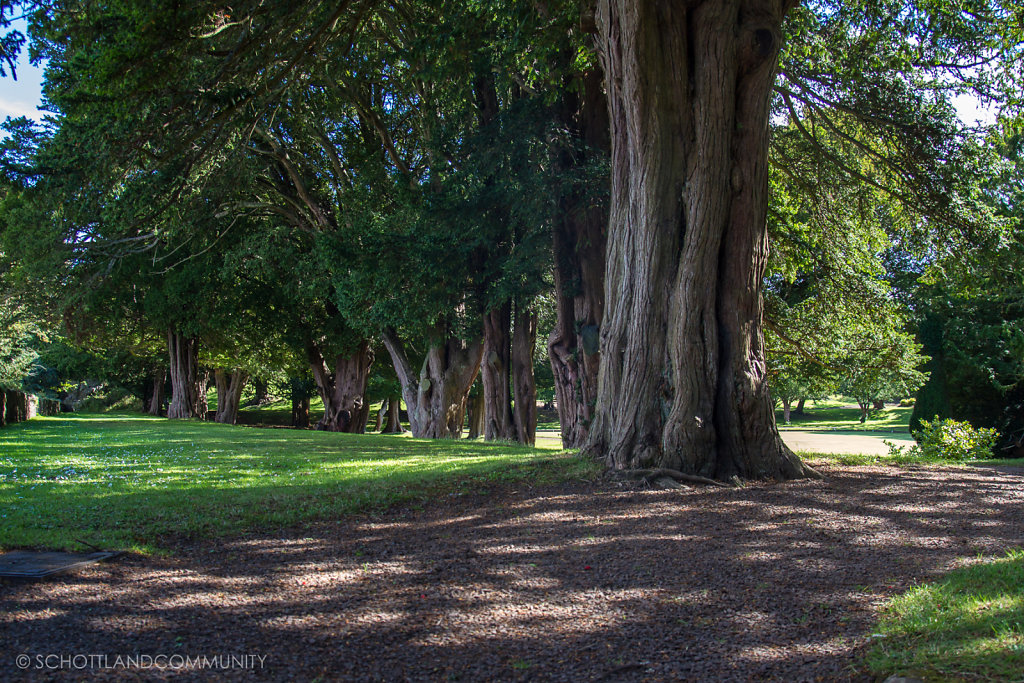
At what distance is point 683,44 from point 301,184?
15609 mm

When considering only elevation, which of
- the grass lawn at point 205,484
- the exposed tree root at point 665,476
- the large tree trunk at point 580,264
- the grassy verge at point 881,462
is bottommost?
the grass lawn at point 205,484

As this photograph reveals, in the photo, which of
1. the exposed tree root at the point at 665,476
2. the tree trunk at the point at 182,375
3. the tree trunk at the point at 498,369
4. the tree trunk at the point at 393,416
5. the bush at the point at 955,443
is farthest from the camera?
the tree trunk at the point at 393,416

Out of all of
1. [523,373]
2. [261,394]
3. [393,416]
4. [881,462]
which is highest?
[523,373]

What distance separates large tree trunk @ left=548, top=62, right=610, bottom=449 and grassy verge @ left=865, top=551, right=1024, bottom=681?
9.18 metres

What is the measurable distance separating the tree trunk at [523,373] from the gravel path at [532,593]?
1189cm

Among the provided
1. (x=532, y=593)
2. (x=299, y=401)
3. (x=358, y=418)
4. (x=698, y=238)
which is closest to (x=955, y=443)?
(x=698, y=238)

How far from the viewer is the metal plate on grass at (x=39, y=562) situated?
4.60 m

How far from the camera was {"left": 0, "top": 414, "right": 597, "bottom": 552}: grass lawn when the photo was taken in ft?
20.0

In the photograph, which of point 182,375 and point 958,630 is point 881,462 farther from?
point 182,375

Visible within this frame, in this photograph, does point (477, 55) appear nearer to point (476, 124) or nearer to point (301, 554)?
point (476, 124)

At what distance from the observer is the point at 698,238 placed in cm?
792

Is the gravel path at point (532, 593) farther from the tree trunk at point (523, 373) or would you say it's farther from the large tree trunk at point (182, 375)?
the large tree trunk at point (182, 375)

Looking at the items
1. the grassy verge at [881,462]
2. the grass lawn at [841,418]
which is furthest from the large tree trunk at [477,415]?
the grass lawn at [841,418]

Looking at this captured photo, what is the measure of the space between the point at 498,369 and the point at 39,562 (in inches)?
580
